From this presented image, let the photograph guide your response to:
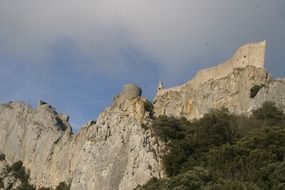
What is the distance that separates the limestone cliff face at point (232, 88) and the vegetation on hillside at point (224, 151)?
1.50 metres

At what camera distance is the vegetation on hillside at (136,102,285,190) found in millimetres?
37750

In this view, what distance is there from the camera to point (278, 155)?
42688 millimetres

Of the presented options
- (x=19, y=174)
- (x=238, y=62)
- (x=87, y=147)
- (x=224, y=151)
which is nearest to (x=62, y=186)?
(x=87, y=147)

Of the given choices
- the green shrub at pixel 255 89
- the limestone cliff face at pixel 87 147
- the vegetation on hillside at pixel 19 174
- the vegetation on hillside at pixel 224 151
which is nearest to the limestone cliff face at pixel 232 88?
the green shrub at pixel 255 89

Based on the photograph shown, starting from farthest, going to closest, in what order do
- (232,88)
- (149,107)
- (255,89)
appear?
(149,107) → (232,88) → (255,89)

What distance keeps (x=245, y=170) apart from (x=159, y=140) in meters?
12.3

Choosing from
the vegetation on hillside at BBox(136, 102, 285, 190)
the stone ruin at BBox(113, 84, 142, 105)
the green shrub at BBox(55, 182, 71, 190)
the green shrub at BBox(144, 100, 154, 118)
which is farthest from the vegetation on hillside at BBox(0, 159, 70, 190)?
the vegetation on hillside at BBox(136, 102, 285, 190)

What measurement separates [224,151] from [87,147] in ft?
59.7

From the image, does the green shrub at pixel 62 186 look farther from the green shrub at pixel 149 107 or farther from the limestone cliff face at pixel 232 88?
the limestone cliff face at pixel 232 88

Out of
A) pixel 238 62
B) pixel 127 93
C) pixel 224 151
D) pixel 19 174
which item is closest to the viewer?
pixel 224 151

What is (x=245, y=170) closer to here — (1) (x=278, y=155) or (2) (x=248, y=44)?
(1) (x=278, y=155)

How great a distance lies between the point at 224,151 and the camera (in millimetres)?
43312

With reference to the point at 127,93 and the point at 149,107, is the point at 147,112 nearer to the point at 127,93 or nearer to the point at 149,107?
the point at 149,107

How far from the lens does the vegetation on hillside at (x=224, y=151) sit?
A: 3775 centimetres
